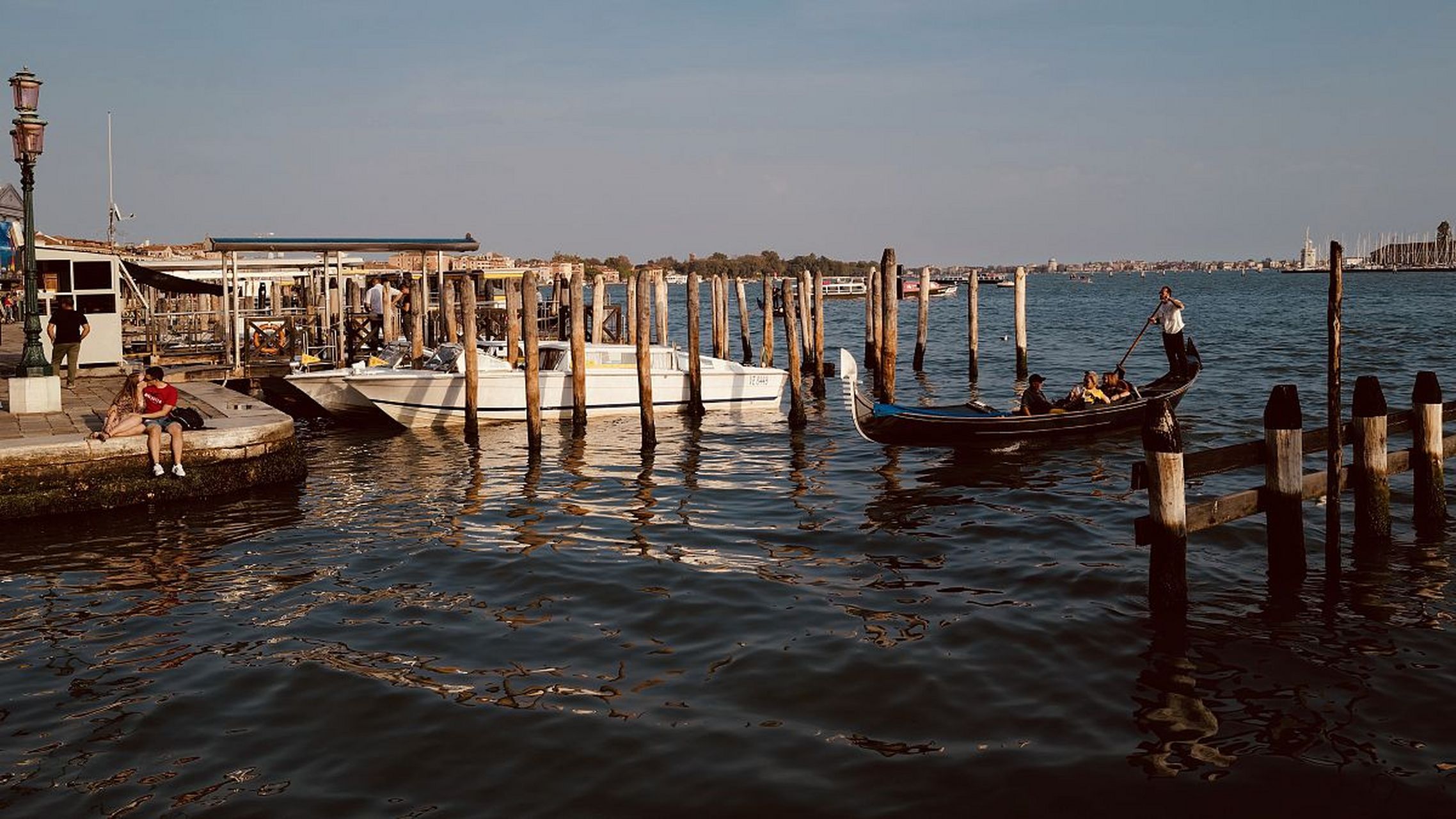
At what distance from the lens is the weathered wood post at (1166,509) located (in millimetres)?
8422

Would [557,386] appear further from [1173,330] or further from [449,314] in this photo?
[1173,330]

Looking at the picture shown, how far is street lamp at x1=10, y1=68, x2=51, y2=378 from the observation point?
1480 cm

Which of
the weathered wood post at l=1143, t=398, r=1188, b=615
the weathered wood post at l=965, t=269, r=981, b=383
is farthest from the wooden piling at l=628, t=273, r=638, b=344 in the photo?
the weathered wood post at l=1143, t=398, r=1188, b=615

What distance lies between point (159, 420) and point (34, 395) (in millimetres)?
2895

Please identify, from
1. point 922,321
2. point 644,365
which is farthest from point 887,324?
point 922,321

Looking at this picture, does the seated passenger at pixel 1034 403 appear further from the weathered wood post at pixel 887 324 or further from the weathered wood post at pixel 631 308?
the weathered wood post at pixel 631 308

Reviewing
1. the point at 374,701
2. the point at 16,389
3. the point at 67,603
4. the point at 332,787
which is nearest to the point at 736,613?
the point at 374,701

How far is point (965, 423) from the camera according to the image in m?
16.6

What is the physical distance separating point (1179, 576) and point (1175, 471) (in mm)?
1034

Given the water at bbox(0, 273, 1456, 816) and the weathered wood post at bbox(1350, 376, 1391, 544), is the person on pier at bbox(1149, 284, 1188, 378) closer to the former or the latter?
the water at bbox(0, 273, 1456, 816)

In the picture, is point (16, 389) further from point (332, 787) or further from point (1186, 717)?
point (1186, 717)

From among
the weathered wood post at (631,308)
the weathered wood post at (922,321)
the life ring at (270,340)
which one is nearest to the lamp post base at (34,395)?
the life ring at (270,340)

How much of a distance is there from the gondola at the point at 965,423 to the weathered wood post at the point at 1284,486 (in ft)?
20.8

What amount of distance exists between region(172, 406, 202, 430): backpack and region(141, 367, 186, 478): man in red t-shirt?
0.15 meters
